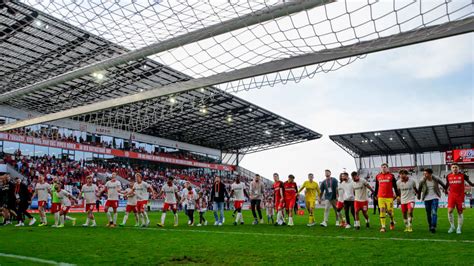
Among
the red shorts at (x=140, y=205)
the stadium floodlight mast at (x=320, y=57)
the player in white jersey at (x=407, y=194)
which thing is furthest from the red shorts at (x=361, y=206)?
the red shorts at (x=140, y=205)

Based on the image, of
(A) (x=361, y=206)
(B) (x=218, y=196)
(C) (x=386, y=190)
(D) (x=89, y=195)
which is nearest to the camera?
(C) (x=386, y=190)

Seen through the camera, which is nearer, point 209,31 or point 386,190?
point 209,31

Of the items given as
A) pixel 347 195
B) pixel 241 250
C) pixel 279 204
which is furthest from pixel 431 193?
pixel 241 250

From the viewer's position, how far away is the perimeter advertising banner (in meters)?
47.0

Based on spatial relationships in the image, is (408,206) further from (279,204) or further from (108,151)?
(108,151)

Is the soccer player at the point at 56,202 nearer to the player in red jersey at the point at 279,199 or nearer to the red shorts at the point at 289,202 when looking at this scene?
the player in red jersey at the point at 279,199

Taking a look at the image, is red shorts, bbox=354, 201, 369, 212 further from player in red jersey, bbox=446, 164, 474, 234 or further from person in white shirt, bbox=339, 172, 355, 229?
player in red jersey, bbox=446, 164, 474, 234

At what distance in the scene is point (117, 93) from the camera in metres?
33.8

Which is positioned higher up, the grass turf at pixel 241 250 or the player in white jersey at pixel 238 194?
the player in white jersey at pixel 238 194

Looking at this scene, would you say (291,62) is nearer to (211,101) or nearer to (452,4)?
(452,4)

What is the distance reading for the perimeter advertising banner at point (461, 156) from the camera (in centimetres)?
4703

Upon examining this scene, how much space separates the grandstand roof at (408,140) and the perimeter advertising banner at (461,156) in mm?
3910

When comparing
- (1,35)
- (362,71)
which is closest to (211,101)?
(1,35)

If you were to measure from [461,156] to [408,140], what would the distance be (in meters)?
11.4
